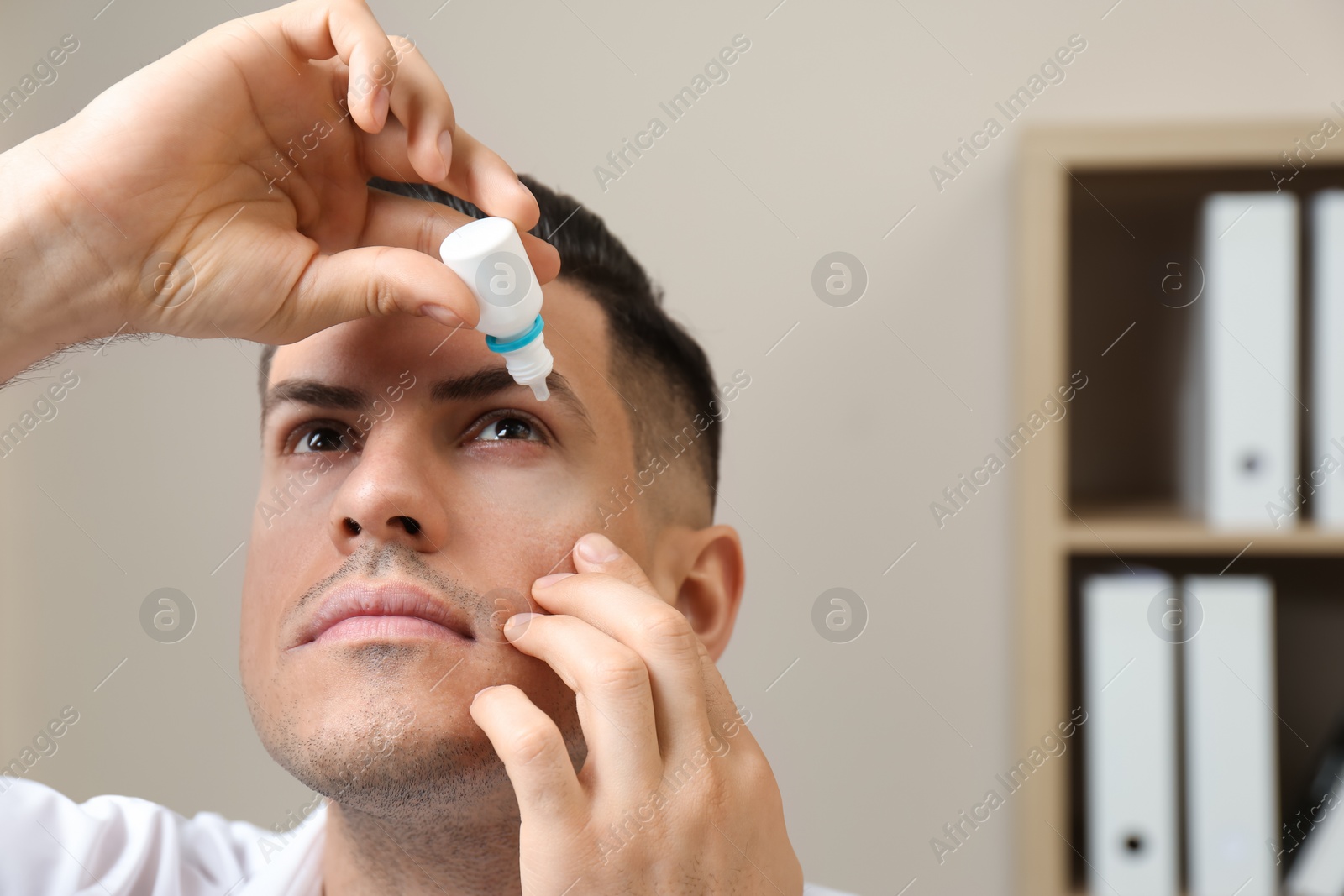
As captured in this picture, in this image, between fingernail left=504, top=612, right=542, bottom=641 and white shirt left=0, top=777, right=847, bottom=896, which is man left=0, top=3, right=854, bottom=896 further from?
white shirt left=0, top=777, right=847, bottom=896

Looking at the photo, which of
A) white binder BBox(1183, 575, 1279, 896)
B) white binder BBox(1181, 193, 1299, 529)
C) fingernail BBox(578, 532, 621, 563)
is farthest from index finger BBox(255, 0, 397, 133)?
white binder BBox(1183, 575, 1279, 896)

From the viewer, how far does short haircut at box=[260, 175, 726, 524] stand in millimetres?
1184

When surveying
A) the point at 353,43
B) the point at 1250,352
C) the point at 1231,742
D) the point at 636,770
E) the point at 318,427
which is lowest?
the point at 636,770

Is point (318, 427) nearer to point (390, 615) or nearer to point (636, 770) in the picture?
point (390, 615)

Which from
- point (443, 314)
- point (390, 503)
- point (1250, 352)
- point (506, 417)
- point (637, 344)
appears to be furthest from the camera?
point (1250, 352)

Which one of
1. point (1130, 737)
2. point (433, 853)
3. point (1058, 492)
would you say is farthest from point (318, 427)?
point (1130, 737)

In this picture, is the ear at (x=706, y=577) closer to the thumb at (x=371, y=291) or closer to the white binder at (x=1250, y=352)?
the thumb at (x=371, y=291)

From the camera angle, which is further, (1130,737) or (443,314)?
(1130,737)

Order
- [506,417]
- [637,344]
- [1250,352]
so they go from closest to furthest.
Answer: [506,417], [637,344], [1250,352]

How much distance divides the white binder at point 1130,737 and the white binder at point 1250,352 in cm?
20

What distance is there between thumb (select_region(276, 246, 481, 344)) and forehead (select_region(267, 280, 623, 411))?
11 centimetres

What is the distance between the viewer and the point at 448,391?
3.23ft

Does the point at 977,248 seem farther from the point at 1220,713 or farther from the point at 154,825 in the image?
the point at 154,825

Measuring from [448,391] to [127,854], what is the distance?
802 mm
